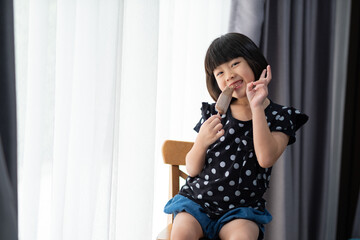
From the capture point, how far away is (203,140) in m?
1.22

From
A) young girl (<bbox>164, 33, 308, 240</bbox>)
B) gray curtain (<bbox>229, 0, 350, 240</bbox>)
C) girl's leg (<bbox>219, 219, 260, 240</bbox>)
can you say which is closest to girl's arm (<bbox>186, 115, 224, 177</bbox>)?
young girl (<bbox>164, 33, 308, 240</bbox>)

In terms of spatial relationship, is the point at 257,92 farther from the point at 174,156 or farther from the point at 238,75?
the point at 174,156

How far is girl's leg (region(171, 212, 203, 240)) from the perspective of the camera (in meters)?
1.10

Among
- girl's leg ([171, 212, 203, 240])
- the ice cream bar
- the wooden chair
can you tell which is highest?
the ice cream bar

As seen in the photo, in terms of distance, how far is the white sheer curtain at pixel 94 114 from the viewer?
1.59 metres

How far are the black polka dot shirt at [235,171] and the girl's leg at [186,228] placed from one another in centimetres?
6

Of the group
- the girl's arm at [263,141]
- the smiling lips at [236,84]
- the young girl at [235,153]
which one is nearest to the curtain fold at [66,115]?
the young girl at [235,153]

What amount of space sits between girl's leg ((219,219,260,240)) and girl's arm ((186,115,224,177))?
0.20 m

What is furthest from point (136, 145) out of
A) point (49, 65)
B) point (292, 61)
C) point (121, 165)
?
point (292, 61)

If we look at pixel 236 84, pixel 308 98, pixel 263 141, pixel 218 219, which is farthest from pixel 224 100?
pixel 308 98

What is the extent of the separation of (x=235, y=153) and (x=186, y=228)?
265 millimetres

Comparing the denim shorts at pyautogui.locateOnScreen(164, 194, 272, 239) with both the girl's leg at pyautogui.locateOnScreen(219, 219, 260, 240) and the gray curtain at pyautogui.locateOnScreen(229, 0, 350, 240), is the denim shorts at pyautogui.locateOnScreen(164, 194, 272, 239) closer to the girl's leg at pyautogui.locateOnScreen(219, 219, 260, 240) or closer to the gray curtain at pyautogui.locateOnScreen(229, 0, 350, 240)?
the girl's leg at pyautogui.locateOnScreen(219, 219, 260, 240)

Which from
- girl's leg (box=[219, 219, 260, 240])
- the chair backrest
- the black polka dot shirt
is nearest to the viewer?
girl's leg (box=[219, 219, 260, 240])

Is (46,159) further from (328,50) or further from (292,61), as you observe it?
(328,50)
